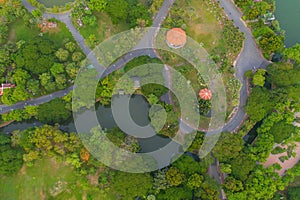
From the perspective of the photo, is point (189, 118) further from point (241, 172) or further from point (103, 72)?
point (103, 72)

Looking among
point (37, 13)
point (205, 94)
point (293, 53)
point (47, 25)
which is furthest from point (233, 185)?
point (37, 13)

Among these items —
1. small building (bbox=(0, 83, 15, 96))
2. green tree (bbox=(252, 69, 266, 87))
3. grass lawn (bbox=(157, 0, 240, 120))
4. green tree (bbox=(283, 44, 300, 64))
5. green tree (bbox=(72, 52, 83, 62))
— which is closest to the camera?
small building (bbox=(0, 83, 15, 96))

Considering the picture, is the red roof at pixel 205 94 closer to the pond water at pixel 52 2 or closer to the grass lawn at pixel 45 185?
the grass lawn at pixel 45 185

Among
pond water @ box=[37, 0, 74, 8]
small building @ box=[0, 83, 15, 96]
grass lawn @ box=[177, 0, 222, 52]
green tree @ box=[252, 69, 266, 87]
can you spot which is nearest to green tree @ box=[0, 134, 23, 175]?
small building @ box=[0, 83, 15, 96]

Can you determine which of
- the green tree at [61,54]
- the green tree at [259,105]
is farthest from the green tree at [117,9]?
the green tree at [259,105]

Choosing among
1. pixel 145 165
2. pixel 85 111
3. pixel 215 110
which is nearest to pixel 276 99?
pixel 215 110

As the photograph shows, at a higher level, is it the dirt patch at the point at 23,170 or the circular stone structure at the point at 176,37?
the circular stone structure at the point at 176,37

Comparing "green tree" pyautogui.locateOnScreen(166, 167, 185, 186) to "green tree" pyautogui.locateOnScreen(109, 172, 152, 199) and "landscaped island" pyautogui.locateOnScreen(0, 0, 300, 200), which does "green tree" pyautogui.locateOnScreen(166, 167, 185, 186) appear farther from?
"green tree" pyautogui.locateOnScreen(109, 172, 152, 199)
